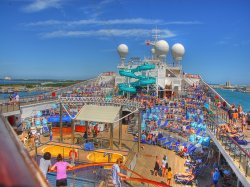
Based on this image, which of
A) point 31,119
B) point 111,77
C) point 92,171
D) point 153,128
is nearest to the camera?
point 92,171

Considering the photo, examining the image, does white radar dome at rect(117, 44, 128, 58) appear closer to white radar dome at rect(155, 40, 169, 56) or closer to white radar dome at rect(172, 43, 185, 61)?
white radar dome at rect(155, 40, 169, 56)

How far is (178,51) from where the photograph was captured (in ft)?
130

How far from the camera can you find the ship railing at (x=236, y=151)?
8798 mm

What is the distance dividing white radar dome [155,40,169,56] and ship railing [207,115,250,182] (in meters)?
25.7

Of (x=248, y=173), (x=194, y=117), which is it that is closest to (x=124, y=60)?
(x=194, y=117)

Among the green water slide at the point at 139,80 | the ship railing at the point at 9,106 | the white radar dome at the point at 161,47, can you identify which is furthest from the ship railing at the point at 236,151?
the white radar dome at the point at 161,47

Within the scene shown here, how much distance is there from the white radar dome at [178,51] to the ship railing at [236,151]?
90.2 ft

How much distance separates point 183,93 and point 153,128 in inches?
423

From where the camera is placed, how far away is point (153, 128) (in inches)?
773

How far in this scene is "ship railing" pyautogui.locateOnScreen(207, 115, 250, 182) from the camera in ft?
28.9

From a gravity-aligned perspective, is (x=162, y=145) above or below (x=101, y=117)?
below

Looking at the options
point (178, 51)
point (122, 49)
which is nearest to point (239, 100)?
point (178, 51)

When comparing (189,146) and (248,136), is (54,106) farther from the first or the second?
(248,136)

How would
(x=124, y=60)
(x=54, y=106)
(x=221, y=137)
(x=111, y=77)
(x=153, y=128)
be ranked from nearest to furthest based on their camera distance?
1. (x=221, y=137)
2. (x=153, y=128)
3. (x=54, y=106)
4. (x=111, y=77)
5. (x=124, y=60)
